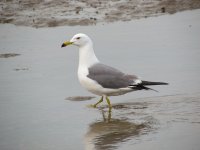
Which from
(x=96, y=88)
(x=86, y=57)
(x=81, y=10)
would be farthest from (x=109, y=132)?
(x=81, y=10)

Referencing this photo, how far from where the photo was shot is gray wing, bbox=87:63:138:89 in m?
8.19

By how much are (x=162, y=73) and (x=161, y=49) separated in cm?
154

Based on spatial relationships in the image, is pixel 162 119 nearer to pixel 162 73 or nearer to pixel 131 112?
pixel 131 112

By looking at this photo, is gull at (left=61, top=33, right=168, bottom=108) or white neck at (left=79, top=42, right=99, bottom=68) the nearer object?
gull at (left=61, top=33, right=168, bottom=108)

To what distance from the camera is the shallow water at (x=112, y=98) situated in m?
6.84

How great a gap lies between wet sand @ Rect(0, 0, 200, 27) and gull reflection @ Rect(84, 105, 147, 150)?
6196 mm

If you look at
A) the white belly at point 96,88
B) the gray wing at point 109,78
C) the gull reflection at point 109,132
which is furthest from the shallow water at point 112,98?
the gray wing at point 109,78

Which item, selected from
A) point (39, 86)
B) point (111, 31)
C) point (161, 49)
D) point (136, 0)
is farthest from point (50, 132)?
point (136, 0)

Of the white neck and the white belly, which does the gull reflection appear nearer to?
the white belly

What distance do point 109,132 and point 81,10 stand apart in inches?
319

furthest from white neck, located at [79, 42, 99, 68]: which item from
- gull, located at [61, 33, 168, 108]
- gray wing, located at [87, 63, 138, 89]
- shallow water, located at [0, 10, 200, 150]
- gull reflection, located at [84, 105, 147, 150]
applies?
gull reflection, located at [84, 105, 147, 150]

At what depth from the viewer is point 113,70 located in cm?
833

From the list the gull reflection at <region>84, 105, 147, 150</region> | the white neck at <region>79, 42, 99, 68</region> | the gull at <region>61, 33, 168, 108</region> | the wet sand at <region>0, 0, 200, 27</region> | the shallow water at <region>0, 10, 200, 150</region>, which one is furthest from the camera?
the wet sand at <region>0, 0, 200, 27</region>

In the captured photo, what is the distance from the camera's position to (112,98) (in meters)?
8.91
